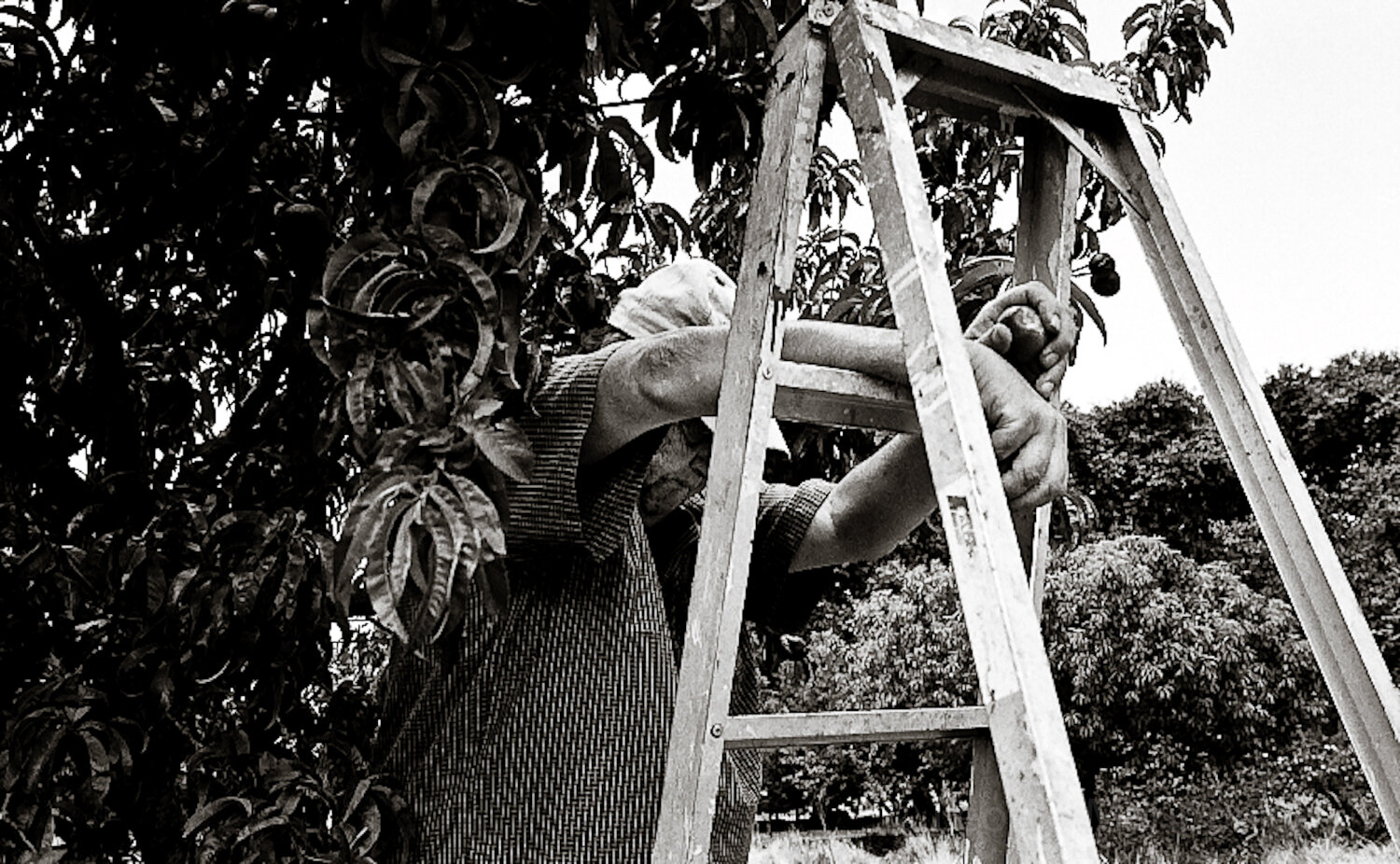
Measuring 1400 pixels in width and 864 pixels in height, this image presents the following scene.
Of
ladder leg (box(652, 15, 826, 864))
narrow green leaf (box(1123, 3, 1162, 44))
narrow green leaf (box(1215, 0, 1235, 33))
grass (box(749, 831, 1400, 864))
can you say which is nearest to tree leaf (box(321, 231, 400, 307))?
ladder leg (box(652, 15, 826, 864))

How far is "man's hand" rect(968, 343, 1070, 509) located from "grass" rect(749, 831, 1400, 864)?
6537mm

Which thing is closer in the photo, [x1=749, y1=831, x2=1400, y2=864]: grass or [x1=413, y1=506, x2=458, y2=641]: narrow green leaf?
[x1=413, y1=506, x2=458, y2=641]: narrow green leaf

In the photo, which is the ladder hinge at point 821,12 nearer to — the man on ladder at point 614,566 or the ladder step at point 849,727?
the man on ladder at point 614,566

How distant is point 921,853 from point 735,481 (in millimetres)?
7094

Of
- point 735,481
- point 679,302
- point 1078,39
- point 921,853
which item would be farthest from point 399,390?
point 921,853

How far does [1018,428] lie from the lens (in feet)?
3.92

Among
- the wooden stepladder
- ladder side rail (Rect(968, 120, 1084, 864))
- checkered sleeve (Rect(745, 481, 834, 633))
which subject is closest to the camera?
the wooden stepladder

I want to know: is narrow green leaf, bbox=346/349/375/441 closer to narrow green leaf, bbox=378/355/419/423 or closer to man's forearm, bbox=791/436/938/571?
narrow green leaf, bbox=378/355/419/423

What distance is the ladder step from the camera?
1.22 m

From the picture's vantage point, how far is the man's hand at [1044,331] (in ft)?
4.20

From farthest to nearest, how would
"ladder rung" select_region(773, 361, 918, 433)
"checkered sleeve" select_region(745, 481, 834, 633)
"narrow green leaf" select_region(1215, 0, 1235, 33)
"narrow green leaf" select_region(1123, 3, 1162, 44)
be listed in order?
1. "narrow green leaf" select_region(1123, 3, 1162, 44)
2. "narrow green leaf" select_region(1215, 0, 1235, 33)
3. "checkered sleeve" select_region(745, 481, 834, 633)
4. "ladder rung" select_region(773, 361, 918, 433)

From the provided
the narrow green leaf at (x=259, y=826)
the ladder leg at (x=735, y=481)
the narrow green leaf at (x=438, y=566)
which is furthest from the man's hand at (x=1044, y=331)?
the narrow green leaf at (x=259, y=826)

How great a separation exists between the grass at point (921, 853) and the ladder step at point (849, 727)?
6.41 meters

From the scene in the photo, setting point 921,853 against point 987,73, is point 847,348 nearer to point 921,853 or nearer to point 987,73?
point 987,73
